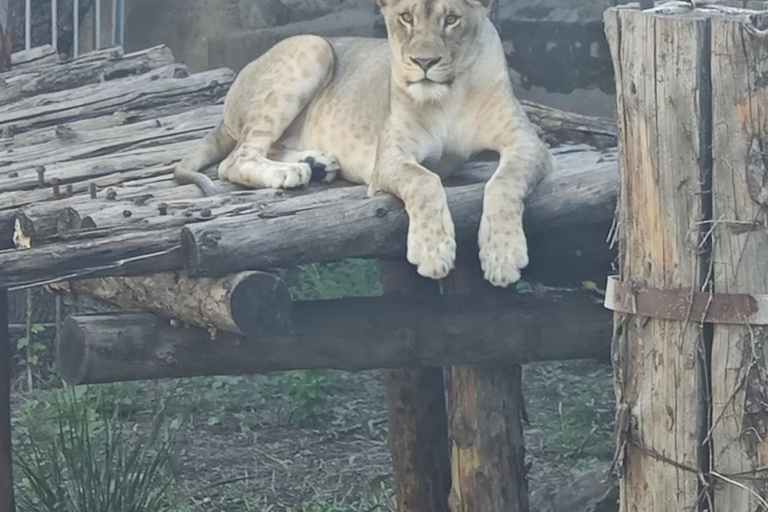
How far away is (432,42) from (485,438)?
107 cm

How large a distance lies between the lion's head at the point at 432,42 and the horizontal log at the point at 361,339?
57cm

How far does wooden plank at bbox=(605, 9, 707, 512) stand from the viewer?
235 centimetres

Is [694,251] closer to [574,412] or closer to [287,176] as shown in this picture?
[287,176]

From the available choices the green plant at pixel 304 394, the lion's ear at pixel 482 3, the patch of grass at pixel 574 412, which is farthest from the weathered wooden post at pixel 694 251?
the green plant at pixel 304 394

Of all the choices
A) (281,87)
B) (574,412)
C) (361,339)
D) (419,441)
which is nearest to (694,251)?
(361,339)

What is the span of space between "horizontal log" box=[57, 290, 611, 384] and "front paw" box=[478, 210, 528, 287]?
559 millimetres

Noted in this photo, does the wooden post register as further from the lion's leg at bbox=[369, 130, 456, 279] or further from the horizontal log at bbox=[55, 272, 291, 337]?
the horizontal log at bbox=[55, 272, 291, 337]

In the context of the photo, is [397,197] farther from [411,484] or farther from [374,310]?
[411,484]

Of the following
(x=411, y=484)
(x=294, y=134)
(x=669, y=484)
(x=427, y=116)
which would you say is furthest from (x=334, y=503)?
(x=669, y=484)

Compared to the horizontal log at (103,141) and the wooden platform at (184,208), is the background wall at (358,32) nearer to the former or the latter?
the wooden platform at (184,208)

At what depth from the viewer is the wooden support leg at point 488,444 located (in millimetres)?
3811

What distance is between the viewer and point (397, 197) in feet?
10.7

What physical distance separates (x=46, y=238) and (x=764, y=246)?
62.3 inches

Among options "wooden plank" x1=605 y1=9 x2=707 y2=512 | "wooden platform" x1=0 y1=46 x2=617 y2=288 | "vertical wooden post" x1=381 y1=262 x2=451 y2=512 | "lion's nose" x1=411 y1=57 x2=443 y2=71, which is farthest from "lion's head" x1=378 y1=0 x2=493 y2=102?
"wooden plank" x1=605 y1=9 x2=707 y2=512
